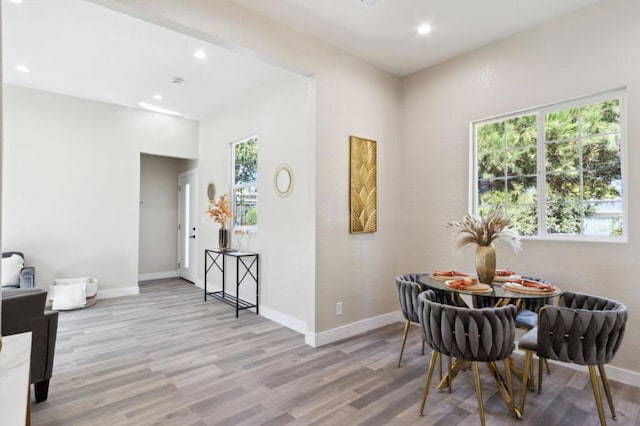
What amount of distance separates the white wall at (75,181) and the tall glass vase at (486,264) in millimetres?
5293

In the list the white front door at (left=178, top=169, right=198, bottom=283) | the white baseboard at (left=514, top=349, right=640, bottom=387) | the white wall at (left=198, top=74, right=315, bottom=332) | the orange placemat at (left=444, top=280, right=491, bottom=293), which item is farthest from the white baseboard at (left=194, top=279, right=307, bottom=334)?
the white front door at (left=178, top=169, right=198, bottom=283)

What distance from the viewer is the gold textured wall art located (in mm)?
3744

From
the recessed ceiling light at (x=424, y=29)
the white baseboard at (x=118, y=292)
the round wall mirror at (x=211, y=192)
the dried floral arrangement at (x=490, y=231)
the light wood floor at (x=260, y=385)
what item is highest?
the recessed ceiling light at (x=424, y=29)

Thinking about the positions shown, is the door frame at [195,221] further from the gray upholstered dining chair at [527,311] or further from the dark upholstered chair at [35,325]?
the gray upholstered dining chair at [527,311]

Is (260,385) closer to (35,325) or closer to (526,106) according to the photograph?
(35,325)

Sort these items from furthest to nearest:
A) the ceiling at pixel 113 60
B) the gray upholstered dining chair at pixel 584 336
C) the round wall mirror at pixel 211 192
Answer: the round wall mirror at pixel 211 192
the ceiling at pixel 113 60
the gray upholstered dining chair at pixel 584 336

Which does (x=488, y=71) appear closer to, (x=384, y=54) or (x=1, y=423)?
(x=384, y=54)

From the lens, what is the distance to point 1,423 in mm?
962

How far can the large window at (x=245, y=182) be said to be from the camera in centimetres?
483

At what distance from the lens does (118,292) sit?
5.49 meters

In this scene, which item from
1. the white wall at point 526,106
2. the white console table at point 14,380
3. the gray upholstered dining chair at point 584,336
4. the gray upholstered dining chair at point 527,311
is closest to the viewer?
the white console table at point 14,380

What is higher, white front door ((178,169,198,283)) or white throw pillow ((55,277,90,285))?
white front door ((178,169,198,283))

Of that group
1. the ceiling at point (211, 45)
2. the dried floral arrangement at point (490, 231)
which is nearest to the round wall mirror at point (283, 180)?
the ceiling at point (211, 45)

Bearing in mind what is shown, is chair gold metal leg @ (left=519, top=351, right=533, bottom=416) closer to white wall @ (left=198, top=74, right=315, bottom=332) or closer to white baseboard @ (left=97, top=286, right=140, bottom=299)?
white wall @ (left=198, top=74, right=315, bottom=332)
